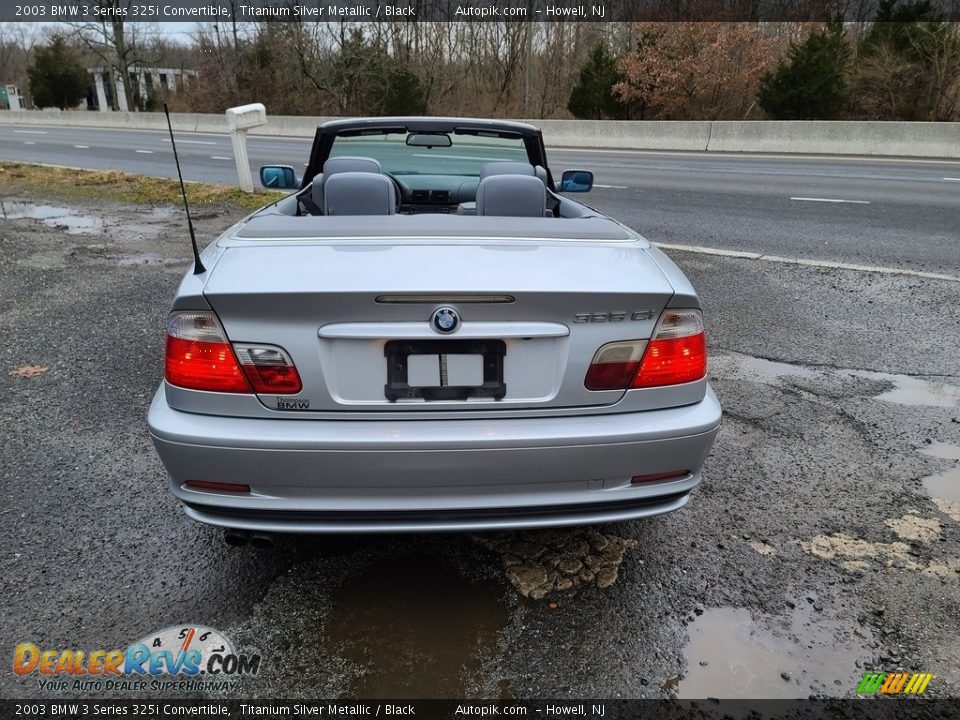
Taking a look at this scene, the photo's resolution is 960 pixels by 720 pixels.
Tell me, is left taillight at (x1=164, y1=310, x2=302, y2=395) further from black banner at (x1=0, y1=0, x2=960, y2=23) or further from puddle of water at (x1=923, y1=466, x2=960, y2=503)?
black banner at (x1=0, y1=0, x2=960, y2=23)

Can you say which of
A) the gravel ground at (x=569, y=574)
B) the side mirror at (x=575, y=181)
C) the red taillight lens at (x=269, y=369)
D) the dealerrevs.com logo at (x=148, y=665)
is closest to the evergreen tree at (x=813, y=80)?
the side mirror at (x=575, y=181)

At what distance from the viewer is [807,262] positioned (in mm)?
6809

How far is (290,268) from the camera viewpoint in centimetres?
213

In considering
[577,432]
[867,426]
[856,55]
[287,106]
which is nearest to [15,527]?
[577,432]

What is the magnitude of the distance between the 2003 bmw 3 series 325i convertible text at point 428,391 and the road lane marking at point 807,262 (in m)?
4.01

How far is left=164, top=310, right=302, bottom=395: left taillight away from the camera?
2029mm

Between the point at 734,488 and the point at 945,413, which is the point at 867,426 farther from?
the point at 734,488

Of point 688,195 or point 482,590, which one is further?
point 688,195

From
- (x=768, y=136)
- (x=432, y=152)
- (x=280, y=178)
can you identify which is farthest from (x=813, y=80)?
(x=280, y=178)

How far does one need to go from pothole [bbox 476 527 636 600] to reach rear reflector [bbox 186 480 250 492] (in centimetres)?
99

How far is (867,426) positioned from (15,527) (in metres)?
4.04

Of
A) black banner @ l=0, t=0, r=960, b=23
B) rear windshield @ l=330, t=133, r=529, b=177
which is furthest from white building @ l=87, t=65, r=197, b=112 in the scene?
rear windshield @ l=330, t=133, r=529, b=177

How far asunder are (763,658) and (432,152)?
346 cm

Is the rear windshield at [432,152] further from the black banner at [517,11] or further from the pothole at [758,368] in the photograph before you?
the black banner at [517,11]
